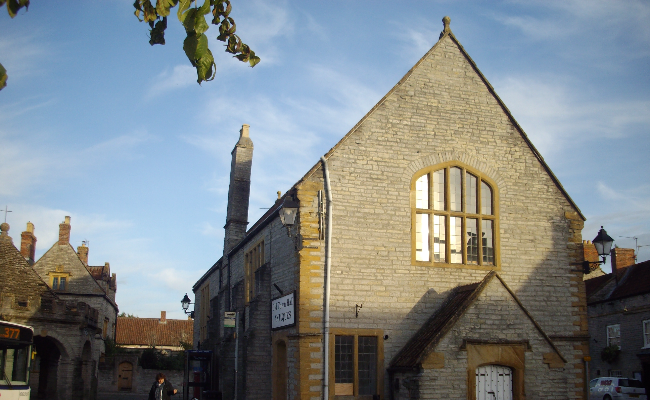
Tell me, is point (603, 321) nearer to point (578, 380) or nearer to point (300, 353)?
point (578, 380)

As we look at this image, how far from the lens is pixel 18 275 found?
29703mm

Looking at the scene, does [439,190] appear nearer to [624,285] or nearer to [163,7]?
[163,7]

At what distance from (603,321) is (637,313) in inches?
128

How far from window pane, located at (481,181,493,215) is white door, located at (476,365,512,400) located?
15.3ft

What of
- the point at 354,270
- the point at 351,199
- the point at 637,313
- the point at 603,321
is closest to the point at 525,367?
the point at 354,270

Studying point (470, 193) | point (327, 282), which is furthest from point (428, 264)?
point (327, 282)

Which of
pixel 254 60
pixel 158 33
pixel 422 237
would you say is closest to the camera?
pixel 158 33

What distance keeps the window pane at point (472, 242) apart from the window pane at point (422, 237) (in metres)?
1.31

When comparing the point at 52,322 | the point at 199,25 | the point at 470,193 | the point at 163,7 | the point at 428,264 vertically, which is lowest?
the point at 52,322

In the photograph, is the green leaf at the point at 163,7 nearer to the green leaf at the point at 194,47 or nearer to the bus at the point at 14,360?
the green leaf at the point at 194,47

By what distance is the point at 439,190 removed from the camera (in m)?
18.4

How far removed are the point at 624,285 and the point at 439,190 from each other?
23.5 metres

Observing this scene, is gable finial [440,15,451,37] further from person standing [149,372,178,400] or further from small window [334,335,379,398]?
person standing [149,372,178,400]

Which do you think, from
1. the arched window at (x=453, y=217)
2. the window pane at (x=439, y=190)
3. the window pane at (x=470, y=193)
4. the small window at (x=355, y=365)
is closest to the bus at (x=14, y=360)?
the small window at (x=355, y=365)
